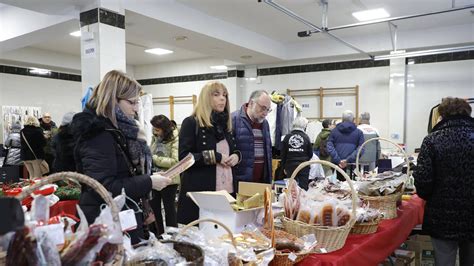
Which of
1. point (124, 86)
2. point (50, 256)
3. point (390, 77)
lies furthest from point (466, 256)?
point (390, 77)

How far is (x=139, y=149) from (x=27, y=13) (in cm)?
447

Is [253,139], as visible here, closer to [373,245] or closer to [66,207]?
[373,245]

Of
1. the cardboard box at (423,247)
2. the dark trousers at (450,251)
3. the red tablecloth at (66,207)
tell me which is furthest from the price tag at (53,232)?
the cardboard box at (423,247)

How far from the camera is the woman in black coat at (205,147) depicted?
2.46 m

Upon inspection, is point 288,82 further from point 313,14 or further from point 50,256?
point 50,256

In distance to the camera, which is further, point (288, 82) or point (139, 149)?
point (288, 82)

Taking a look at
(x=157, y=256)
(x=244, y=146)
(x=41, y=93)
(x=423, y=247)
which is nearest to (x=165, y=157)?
(x=244, y=146)

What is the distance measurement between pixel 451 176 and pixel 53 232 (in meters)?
2.31

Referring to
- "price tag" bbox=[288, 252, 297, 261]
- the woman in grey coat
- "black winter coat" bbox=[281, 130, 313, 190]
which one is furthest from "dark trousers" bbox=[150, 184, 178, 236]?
the woman in grey coat

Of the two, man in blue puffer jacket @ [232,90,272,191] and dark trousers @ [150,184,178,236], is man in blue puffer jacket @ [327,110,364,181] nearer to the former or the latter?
dark trousers @ [150,184,178,236]

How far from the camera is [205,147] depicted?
8.15 feet

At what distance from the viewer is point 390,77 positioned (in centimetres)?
710

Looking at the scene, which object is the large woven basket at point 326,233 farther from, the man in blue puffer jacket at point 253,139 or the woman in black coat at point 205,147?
the man in blue puffer jacket at point 253,139

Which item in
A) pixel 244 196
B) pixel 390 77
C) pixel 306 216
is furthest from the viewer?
pixel 390 77
